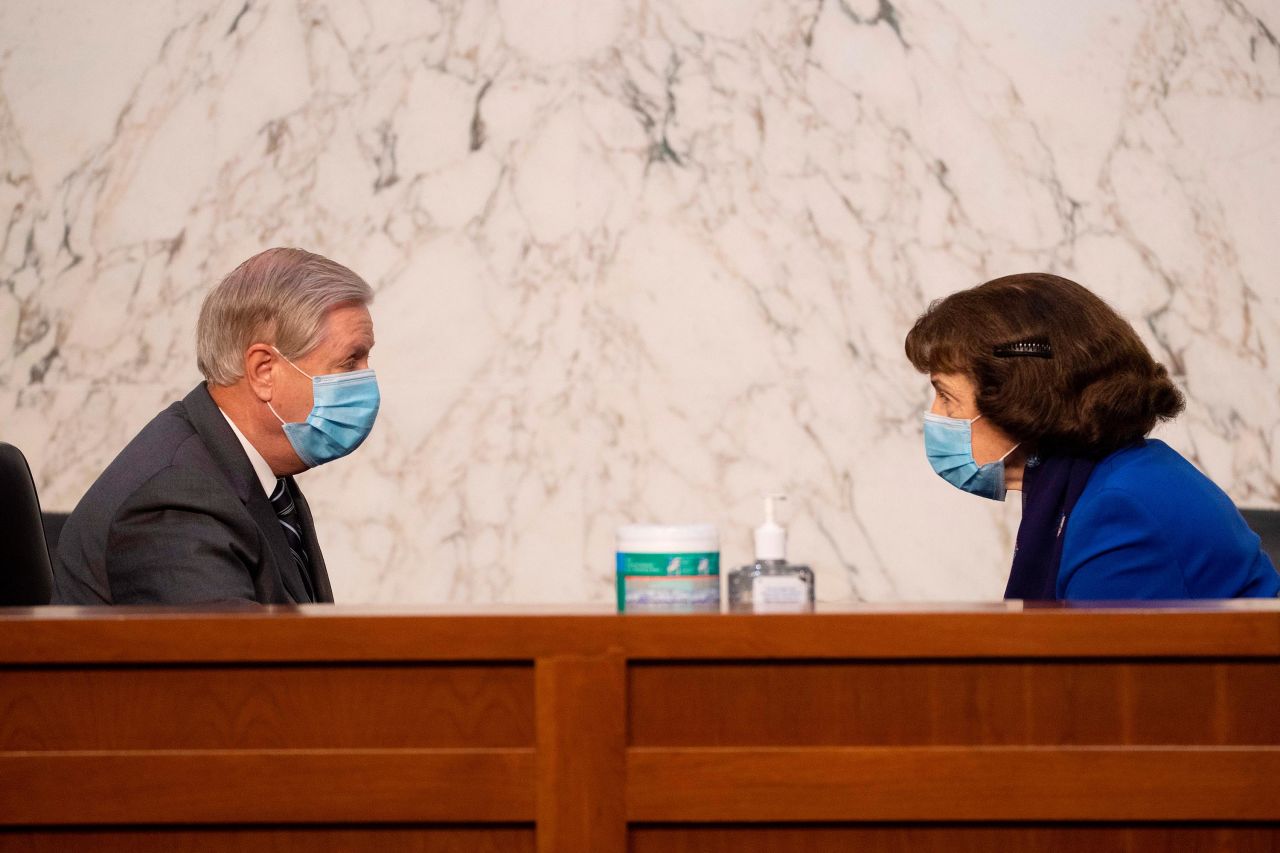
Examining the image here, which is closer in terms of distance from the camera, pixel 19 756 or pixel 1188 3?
pixel 19 756

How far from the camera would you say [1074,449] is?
1.83 metres

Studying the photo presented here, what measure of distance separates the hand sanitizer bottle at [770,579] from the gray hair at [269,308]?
92 cm

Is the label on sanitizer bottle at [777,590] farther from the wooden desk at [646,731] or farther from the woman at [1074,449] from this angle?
the woman at [1074,449]

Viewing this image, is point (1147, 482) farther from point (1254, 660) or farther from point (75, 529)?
point (75, 529)

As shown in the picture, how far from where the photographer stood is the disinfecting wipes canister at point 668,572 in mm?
1192

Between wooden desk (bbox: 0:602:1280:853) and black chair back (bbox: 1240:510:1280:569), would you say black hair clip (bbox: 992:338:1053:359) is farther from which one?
black chair back (bbox: 1240:510:1280:569)

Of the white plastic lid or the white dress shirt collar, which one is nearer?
the white plastic lid

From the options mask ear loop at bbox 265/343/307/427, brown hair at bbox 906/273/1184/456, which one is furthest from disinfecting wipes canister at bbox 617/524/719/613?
mask ear loop at bbox 265/343/307/427

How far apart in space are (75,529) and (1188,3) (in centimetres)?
277

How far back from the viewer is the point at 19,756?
3.37 ft

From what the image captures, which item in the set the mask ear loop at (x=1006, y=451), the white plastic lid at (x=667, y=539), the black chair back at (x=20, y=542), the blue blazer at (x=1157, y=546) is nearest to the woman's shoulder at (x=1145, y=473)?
the blue blazer at (x=1157, y=546)

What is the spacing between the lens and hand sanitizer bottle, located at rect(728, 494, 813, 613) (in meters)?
1.22

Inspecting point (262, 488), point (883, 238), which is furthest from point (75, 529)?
point (883, 238)

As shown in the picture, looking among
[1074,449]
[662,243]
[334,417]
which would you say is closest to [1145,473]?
[1074,449]
